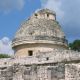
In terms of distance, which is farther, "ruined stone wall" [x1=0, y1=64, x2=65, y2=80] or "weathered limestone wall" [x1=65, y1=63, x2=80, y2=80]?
"ruined stone wall" [x1=0, y1=64, x2=65, y2=80]

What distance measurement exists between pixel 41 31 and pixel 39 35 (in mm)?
395

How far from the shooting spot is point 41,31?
23734mm

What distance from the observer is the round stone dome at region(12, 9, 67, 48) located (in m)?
23.4

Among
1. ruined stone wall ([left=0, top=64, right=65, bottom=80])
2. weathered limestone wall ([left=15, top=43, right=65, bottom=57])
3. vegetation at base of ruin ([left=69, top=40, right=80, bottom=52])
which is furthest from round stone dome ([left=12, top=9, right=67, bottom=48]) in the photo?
vegetation at base of ruin ([left=69, top=40, right=80, bottom=52])

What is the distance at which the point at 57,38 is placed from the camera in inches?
936

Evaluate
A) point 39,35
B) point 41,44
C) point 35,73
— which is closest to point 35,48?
point 41,44

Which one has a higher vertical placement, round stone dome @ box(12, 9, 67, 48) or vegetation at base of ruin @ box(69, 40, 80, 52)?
vegetation at base of ruin @ box(69, 40, 80, 52)

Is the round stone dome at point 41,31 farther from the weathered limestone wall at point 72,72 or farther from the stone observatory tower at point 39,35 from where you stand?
the weathered limestone wall at point 72,72

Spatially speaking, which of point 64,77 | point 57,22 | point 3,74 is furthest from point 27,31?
point 64,77

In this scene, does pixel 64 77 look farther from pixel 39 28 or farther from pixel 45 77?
pixel 39 28

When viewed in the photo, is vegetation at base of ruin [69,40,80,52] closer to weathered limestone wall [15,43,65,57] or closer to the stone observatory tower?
the stone observatory tower

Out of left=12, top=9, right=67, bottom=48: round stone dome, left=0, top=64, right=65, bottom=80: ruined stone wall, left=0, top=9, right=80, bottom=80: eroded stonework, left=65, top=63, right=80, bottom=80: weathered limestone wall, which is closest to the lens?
left=65, top=63, right=80, bottom=80: weathered limestone wall

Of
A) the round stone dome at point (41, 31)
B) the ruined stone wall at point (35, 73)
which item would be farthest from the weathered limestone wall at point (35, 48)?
the ruined stone wall at point (35, 73)

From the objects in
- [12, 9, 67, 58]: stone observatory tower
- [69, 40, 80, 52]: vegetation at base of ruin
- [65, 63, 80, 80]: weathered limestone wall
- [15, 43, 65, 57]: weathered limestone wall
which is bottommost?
[65, 63, 80, 80]: weathered limestone wall
